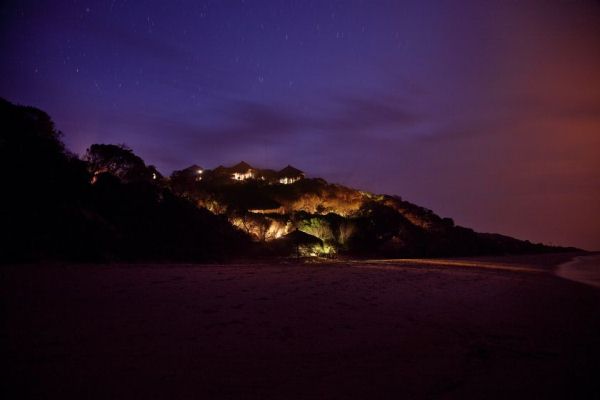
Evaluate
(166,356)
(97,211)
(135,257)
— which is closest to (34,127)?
(97,211)

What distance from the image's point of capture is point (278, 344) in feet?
11.3

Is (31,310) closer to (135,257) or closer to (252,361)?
(252,361)

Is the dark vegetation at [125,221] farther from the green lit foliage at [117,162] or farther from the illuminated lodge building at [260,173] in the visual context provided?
the illuminated lodge building at [260,173]

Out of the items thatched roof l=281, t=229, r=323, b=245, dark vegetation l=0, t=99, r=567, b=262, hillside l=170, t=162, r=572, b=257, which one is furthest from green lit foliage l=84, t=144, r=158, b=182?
thatched roof l=281, t=229, r=323, b=245

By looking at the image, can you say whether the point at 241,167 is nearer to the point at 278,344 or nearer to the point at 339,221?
the point at 339,221

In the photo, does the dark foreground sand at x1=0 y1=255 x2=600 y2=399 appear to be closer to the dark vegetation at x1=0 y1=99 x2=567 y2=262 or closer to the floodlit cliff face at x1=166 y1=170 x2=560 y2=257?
the dark vegetation at x1=0 y1=99 x2=567 y2=262

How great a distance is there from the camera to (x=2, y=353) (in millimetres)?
2818

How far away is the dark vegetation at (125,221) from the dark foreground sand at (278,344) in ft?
15.2

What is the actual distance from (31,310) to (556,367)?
19.3 feet

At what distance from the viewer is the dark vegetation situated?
10.1 m

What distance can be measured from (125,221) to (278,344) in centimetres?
1225

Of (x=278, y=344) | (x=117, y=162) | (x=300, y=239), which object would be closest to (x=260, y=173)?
(x=300, y=239)

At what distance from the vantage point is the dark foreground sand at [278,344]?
2523mm

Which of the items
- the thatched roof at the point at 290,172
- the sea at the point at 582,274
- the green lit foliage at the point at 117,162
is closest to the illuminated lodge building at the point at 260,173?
the thatched roof at the point at 290,172
